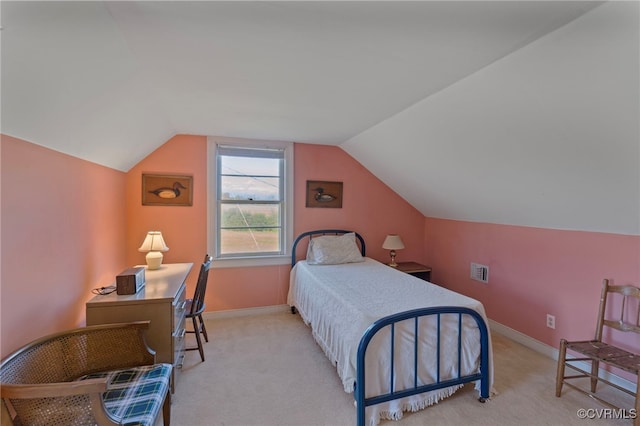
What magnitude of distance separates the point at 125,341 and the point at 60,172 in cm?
118

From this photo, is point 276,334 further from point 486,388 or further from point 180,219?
point 486,388

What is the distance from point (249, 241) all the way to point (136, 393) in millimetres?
2334

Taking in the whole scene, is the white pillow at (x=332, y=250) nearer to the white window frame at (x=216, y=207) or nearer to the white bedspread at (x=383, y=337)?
the white window frame at (x=216, y=207)

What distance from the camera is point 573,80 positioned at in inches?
61.8

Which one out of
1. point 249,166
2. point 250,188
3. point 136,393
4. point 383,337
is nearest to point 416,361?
point 383,337

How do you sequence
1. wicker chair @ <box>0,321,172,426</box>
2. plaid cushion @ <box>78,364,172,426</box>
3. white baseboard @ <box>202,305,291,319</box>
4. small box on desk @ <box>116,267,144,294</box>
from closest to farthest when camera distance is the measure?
1. wicker chair @ <box>0,321,172,426</box>
2. plaid cushion @ <box>78,364,172,426</box>
3. small box on desk @ <box>116,267,144,294</box>
4. white baseboard @ <box>202,305,291,319</box>

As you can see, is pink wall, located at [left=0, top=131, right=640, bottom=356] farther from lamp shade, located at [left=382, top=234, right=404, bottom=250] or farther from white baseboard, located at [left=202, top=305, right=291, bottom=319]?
lamp shade, located at [left=382, top=234, right=404, bottom=250]

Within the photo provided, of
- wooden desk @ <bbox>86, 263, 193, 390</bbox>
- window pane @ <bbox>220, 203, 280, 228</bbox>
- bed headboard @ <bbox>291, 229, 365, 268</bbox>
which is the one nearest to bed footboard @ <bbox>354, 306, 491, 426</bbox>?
wooden desk @ <bbox>86, 263, 193, 390</bbox>

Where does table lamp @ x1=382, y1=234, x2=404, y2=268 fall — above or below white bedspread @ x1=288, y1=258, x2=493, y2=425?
above

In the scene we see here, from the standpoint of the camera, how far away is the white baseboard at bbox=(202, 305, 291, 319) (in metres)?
3.58

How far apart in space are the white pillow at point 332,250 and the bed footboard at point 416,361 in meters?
1.72

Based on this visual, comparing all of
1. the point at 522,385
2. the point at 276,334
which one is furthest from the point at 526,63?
the point at 276,334

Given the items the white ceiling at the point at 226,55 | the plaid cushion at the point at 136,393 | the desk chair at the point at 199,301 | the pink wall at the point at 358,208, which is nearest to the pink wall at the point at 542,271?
the pink wall at the point at 358,208

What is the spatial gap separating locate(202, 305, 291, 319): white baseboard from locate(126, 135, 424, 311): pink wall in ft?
0.17
